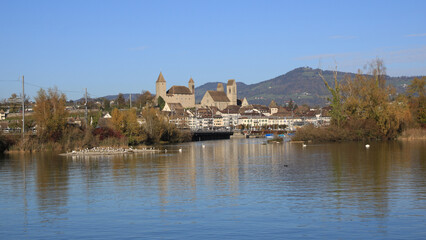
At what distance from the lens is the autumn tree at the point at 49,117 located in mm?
59594

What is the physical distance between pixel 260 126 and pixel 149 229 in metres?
146

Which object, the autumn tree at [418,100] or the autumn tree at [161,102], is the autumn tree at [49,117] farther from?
the autumn tree at [161,102]

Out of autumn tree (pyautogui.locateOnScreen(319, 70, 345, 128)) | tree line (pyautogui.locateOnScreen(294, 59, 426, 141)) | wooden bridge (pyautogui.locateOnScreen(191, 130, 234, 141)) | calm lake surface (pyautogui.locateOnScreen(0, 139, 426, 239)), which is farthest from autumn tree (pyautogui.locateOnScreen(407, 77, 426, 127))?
calm lake surface (pyautogui.locateOnScreen(0, 139, 426, 239))

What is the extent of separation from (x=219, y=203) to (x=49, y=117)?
45.1m

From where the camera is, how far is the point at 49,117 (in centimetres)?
6000

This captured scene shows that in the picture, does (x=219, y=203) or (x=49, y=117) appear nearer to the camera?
(x=219, y=203)

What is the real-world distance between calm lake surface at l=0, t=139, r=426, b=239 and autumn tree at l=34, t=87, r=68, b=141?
27.9 metres

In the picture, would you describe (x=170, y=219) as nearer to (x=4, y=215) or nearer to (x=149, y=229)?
(x=149, y=229)

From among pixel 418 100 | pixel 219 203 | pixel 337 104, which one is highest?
pixel 418 100

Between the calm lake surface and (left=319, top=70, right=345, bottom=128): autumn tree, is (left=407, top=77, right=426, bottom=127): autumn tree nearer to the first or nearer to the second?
(left=319, top=70, right=345, bottom=128): autumn tree

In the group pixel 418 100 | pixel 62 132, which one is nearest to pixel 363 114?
pixel 418 100

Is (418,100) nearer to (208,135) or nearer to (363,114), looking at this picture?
(363,114)

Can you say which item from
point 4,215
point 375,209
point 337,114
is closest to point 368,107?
point 337,114

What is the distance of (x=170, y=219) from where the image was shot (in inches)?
649
